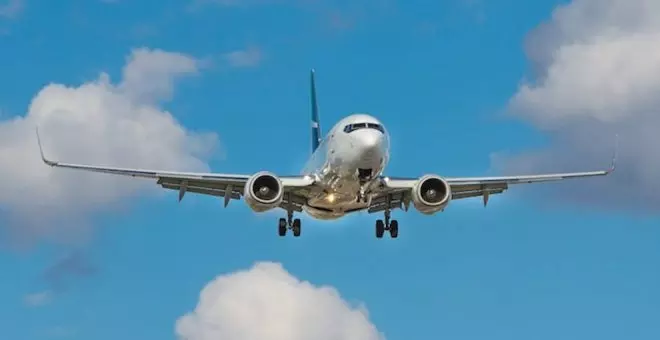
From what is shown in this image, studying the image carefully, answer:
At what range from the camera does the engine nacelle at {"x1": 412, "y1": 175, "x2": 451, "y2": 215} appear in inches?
2255

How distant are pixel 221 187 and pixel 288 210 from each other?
130 inches

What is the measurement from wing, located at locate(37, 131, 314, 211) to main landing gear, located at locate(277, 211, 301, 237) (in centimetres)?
87

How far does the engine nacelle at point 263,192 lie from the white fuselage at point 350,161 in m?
2.16

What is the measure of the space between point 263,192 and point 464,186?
10.1 meters

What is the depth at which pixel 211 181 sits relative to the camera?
59781 millimetres

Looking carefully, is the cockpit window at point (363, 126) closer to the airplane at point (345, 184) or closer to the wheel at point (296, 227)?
the airplane at point (345, 184)

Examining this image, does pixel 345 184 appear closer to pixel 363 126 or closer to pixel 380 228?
pixel 363 126

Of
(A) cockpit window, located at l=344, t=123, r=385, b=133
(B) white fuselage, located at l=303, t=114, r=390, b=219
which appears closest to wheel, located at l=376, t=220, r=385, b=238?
(B) white fuselage, located at l=303, t=114, r=390, b=219

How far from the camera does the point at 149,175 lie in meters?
59.4

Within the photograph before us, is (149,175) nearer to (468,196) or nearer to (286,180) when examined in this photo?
(286,180)

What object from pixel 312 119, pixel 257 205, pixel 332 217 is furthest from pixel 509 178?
pixel 312 119

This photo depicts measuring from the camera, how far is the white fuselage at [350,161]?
5388cm

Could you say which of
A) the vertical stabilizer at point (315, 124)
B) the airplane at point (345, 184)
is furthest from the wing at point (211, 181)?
the vertical stabilizer at point (315, 124)

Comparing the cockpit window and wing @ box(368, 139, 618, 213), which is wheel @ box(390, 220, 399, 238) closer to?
wing @ box(368, 139, 618, 213)
